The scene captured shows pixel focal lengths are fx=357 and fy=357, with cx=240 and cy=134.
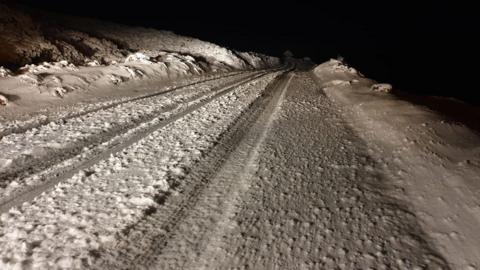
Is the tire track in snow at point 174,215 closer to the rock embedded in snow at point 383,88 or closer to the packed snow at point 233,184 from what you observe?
the packed snow at point 233,184

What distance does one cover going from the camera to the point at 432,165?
14.5ft

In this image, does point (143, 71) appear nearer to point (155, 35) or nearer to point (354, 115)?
point (354, 115)

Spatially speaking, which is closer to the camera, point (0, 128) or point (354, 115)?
point (0, 128)

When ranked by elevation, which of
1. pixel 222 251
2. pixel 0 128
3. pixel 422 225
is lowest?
pixel 0 128

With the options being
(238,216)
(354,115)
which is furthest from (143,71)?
(238,216)

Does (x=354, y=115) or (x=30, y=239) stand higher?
(x=354, y=115)

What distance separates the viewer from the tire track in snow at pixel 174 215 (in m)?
2.85

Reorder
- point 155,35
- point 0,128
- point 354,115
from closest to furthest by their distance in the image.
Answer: point 0,128, point 354,115, point 155,35

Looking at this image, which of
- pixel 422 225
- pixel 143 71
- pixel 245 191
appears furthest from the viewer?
pixel 143 71

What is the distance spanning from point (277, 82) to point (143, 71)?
459 centimetres

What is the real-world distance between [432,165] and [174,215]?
3.20 meters

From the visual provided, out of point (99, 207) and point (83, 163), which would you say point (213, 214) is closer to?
point (99, 207)

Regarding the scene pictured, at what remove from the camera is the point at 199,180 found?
4156mm

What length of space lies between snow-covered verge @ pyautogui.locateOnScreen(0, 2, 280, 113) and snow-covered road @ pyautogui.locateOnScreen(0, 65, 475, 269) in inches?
110
